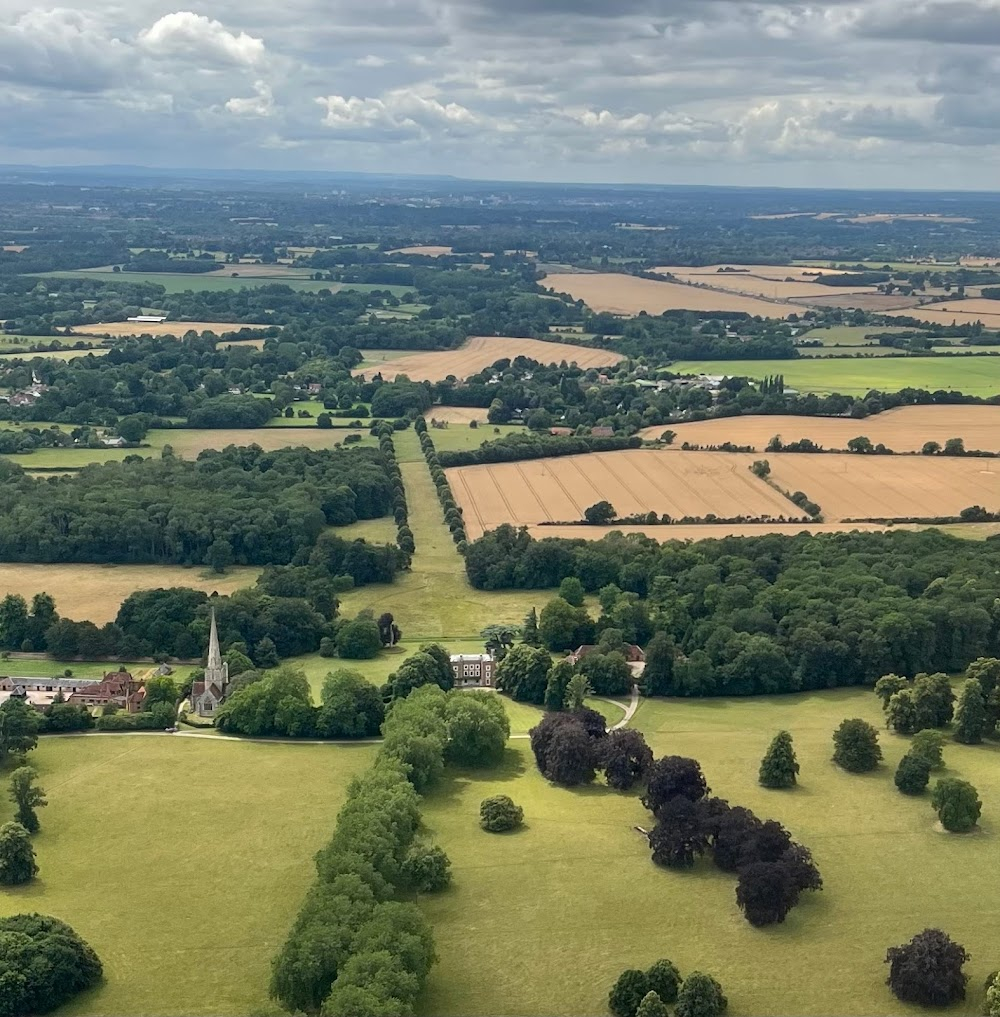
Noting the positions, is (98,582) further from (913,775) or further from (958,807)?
(958,807)

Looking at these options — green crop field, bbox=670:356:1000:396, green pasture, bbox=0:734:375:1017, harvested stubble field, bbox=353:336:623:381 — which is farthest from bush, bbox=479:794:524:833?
harvested stubble field, bbox=353:336:623:381

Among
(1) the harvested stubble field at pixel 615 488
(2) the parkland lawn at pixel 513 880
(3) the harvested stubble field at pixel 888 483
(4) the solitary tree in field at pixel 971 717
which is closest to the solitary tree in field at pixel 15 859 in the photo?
(2) the parkland lawn at pixel 513 880

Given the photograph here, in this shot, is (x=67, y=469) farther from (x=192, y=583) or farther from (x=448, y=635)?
(x=448, y=635)

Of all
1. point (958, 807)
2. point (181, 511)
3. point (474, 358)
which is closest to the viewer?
point (958, 807)

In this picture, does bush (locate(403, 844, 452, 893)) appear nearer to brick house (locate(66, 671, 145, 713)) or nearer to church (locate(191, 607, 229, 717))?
church (locate(191, 607, 229, 717))

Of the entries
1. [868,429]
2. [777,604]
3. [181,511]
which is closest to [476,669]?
[777,604]

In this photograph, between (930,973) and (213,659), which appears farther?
(213,659)
